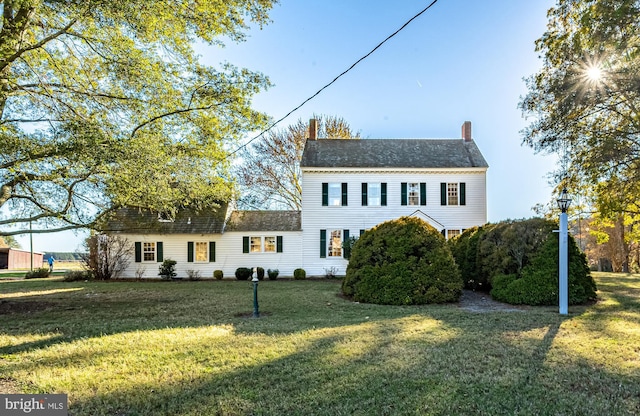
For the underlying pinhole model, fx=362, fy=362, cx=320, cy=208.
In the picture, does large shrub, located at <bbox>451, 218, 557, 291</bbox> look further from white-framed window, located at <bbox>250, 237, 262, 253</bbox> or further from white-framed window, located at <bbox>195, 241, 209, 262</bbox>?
white-framed window, located at <bbox>195, 241, 209, 262</bbox>

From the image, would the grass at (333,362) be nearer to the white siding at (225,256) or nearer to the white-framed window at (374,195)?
the white siding at (225,256)

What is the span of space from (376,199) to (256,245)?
7.50 metres

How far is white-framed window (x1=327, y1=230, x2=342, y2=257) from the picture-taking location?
21.1 metres

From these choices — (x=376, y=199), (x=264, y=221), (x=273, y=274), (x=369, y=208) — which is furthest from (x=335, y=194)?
(x=273, y=274)

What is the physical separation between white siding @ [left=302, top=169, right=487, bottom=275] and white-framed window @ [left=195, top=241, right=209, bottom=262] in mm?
5695

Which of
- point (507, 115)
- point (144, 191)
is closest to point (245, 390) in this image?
point (144, 191)

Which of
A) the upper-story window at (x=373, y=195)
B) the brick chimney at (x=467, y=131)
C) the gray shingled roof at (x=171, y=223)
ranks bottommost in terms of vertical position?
the gray shingled roof at (x=171, y=223)

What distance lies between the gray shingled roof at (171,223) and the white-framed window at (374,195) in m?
8.51

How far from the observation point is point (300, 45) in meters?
10.3

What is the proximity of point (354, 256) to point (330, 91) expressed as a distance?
5069 millimetres

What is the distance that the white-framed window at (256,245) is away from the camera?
21.1m

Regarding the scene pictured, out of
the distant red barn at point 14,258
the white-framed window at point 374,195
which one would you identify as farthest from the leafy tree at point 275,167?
the distant red barn at point 14,258

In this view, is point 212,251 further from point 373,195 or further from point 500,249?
point 500,249

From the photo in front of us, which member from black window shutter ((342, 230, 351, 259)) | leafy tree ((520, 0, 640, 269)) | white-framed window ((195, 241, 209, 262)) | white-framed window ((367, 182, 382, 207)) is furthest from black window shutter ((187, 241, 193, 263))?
Answer: leafy tree ((520, 0, 640, 269))
